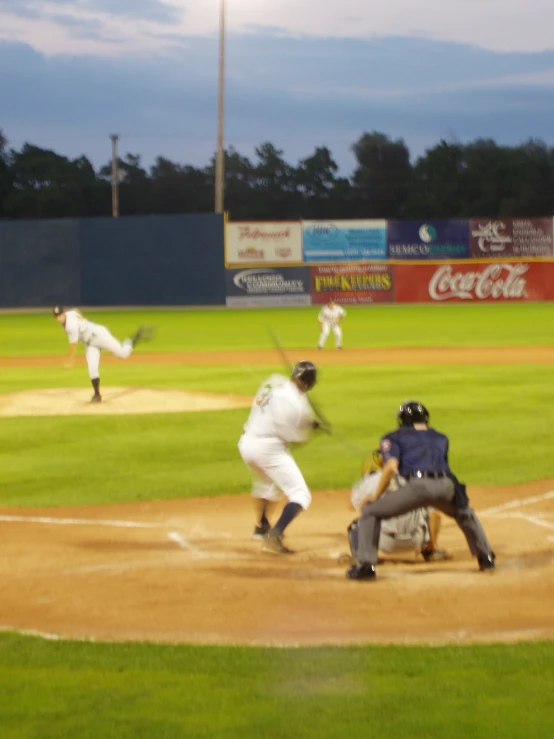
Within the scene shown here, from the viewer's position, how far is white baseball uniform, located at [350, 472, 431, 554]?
855 centimetres

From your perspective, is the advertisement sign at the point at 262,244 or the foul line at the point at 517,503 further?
the advertisement sign at the point at 262,244

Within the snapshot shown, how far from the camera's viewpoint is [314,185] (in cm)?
9262

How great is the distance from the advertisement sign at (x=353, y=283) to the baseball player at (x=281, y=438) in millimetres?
46784

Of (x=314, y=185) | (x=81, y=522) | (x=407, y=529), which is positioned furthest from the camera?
(x=314, y=185)

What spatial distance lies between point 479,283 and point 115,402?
40085mm

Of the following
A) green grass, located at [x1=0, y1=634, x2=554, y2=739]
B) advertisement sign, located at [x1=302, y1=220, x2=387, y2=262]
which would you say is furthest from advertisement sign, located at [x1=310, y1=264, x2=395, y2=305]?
green grass, located at [x1=0, y1=634, x2=554, y2=739]

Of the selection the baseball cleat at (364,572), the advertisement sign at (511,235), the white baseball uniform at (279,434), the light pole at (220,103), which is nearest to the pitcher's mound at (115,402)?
the white baseball uniform at (279,434)

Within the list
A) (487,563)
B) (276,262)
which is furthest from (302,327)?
(487,563)

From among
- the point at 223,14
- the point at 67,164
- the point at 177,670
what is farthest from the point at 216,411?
the point at 67,164

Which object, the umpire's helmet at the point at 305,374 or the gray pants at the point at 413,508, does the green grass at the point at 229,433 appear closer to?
the umpire's helmet at the point at 305,374

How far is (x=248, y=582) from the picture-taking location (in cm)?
802

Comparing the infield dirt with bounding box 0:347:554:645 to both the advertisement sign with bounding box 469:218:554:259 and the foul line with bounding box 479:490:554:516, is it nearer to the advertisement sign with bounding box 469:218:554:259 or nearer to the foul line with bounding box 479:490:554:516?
the foul line with bounding box 479:490:554:516

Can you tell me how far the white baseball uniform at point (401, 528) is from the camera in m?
8.55

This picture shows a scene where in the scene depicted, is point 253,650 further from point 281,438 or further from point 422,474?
point 281,438
